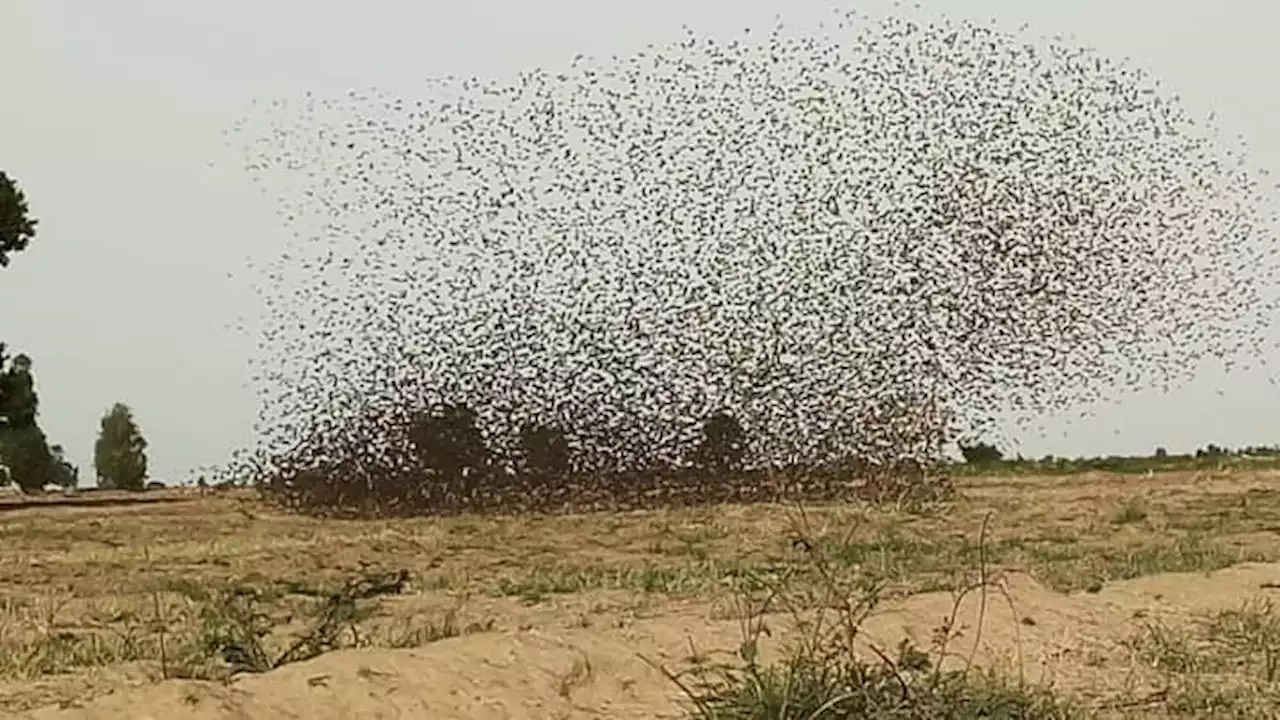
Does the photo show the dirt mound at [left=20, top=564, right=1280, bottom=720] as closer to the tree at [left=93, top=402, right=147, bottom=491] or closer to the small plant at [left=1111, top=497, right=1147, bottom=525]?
the small plant at [left=1111, top=497, right=1147, bottom=525]

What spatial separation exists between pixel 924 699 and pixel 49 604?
23.6 feet

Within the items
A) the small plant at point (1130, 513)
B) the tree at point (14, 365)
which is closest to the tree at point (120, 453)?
the tree at point (14, 365)

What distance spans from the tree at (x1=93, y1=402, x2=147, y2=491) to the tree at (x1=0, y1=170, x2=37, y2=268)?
73.2 feet

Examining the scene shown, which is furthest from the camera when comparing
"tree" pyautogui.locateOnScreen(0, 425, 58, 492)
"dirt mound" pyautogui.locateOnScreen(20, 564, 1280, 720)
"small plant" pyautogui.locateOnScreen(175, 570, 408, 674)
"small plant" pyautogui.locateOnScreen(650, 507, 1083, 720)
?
"tree" pyautogui.locateOnScreen(0, 425, 58, 492)

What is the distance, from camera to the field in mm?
7082

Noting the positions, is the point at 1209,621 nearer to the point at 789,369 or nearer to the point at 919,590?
the point at 919,590

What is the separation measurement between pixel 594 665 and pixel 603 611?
2.92m

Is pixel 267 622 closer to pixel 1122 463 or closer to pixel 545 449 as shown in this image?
pixel 545 449

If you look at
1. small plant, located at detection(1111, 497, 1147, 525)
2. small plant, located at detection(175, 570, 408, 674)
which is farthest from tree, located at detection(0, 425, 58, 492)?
small plant, located at detection(175, 570, 408, 674)

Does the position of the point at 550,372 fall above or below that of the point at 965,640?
above

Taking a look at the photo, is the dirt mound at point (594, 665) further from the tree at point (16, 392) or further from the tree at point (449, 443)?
the tree at point (16, 392)

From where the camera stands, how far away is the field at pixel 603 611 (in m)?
7.08

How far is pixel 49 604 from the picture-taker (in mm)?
11688

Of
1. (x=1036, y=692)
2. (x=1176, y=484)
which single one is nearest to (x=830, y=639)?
(x=1036, y=692)
